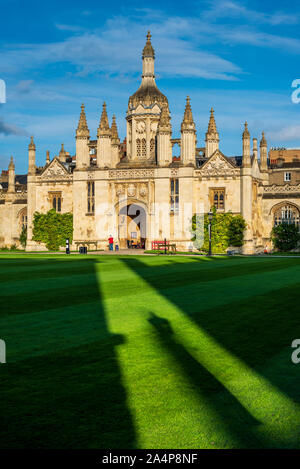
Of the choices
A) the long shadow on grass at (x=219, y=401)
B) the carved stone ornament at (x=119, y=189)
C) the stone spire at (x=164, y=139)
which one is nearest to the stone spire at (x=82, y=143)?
the carved stone ornament at (x=119, y=189)

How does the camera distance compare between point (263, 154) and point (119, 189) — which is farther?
point (263, 154)

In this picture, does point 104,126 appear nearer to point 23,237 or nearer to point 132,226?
point 132,226

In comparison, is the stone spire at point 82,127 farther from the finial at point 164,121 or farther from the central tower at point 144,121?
the finial at point 164,121

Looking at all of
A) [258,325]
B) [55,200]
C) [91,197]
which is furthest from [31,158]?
[258,325]

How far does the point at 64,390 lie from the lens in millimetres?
5461

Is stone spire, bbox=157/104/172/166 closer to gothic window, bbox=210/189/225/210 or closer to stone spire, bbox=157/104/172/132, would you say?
stone spire, bbox=157/104/172/132

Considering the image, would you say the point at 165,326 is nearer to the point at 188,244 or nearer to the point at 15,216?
the point at 188,244

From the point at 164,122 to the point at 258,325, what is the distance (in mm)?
40456

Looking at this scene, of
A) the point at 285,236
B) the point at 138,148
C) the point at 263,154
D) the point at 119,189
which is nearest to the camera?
the point at 285,236

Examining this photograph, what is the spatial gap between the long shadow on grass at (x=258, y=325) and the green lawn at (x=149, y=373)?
0.02 m

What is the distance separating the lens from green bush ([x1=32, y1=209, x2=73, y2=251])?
5047 cm

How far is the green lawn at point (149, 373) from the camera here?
4422 mm

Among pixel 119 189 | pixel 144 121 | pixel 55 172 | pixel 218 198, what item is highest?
pixel 144 121

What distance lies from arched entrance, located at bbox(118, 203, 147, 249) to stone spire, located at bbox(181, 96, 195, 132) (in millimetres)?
8380
